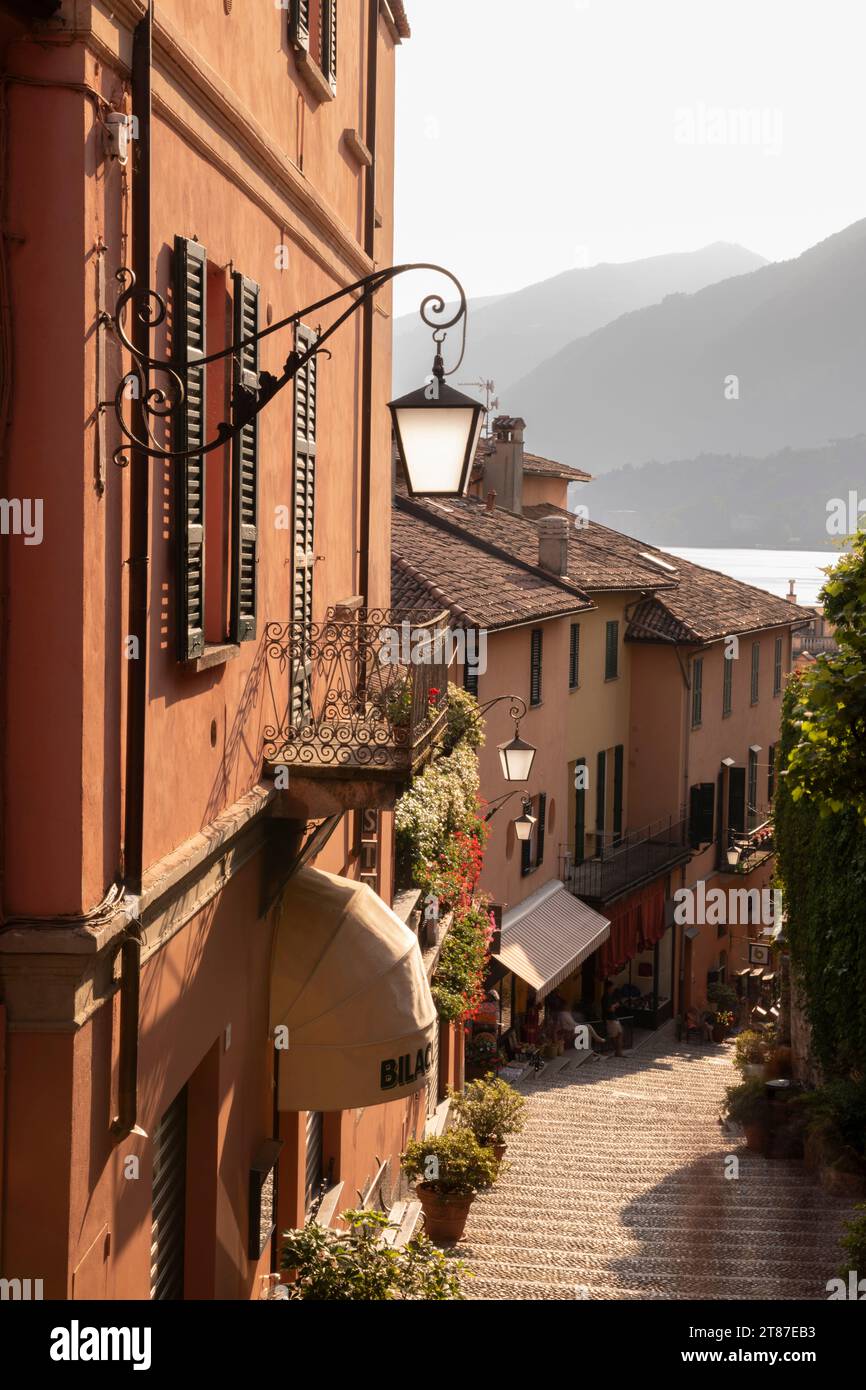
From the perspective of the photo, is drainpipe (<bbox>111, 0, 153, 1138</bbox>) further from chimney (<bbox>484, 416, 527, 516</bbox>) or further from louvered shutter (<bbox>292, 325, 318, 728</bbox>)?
chimney (<bbox>484, 416, 527, 516</bbox>)

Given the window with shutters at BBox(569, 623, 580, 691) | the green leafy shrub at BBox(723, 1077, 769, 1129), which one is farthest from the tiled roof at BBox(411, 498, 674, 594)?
the green leafy shrub at BBox(723, 1077, 769, 1129)

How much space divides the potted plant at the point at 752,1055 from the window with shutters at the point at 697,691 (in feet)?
43.3

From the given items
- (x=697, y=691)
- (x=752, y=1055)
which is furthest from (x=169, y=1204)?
(x=697, y=691)

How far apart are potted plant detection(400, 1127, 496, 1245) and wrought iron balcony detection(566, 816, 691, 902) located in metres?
16.8

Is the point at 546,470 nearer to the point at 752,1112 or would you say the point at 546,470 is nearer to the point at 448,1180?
the point at 752,1112

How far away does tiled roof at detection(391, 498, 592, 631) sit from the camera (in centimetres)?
2309

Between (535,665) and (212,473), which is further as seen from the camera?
(535,665)

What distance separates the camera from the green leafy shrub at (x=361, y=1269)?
27.4 ft

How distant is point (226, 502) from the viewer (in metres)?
7.66

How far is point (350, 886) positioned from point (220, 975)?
2079mm

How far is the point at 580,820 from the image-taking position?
33.8m

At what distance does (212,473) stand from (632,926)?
2784cm
